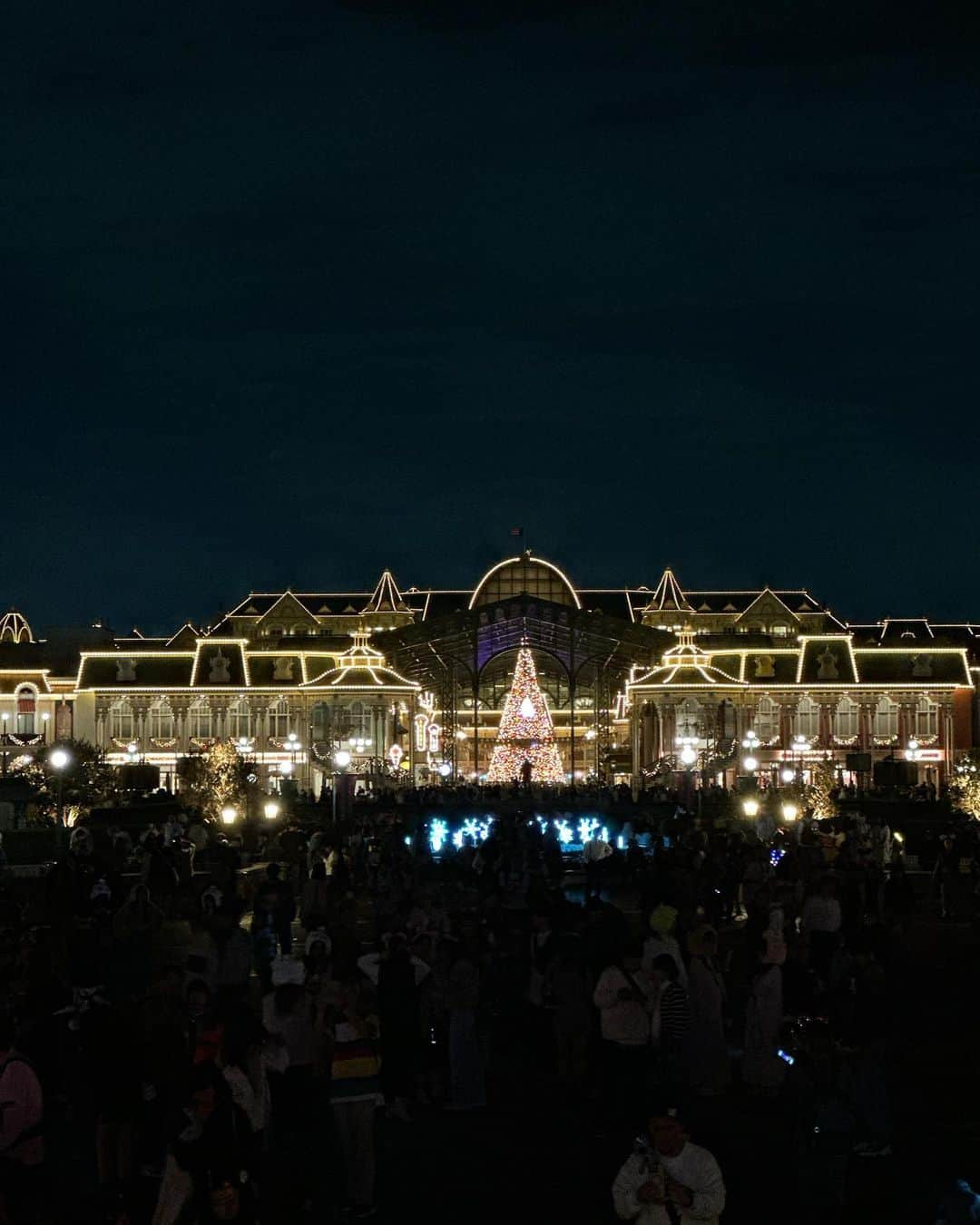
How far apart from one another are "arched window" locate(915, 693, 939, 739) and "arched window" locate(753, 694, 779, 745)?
630 cm

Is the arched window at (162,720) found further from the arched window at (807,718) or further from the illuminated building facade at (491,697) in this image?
the arched window at (807,718)

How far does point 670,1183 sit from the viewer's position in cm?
955

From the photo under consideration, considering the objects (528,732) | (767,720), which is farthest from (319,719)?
A: (528,732)

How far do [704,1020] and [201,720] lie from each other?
76305 millimetres

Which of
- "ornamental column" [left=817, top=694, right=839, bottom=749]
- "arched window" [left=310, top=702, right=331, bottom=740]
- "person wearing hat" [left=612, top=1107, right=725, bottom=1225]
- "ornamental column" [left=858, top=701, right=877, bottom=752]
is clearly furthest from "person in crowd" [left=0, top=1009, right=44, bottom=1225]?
"ornamental column" [left=858, top=701, right=877, bottom=752]

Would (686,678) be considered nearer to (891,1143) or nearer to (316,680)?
(316,680)

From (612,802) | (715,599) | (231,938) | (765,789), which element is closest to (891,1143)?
(231,938)

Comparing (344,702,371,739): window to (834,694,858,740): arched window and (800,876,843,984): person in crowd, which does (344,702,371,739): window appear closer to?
(834,694,858,740): arched window

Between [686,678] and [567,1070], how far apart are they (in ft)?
227

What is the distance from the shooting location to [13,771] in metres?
63.2

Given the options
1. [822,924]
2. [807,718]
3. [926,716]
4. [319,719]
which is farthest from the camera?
[926,716]

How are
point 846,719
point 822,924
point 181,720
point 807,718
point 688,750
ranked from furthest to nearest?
point 846,719
point 807,718
point 181,720
point 688,750
point 822,924

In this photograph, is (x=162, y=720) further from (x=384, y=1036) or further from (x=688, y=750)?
(x=384, y=1036)

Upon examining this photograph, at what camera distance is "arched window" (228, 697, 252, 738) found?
91625 mm
